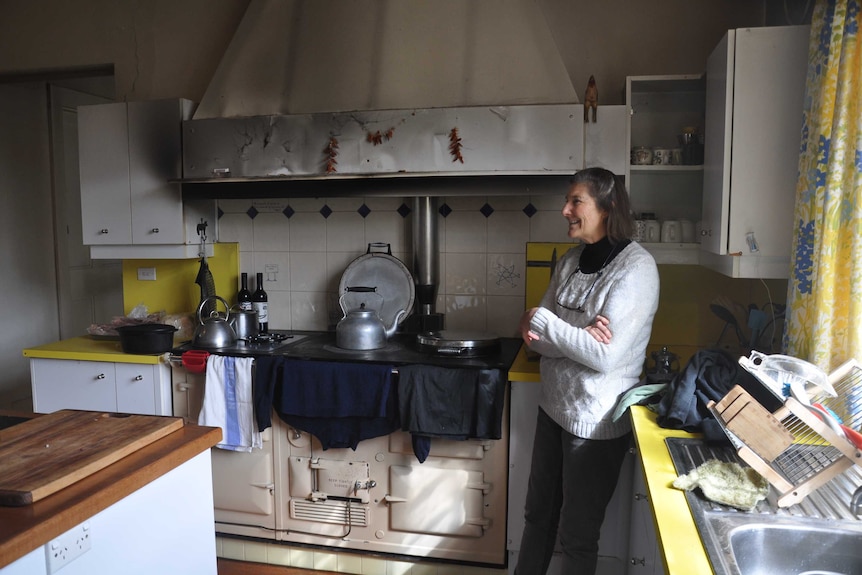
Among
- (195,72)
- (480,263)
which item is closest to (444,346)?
(480,263)

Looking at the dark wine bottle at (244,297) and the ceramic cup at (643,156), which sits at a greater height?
the ceramic cup at (643,156)

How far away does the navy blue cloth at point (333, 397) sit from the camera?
2.50 m

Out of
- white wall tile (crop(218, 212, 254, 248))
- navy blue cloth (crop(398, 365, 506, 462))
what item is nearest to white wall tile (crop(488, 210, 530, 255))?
navy blue cloth (crop(398, 365, 506, 462))

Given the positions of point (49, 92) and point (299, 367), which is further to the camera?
point (49, 92)

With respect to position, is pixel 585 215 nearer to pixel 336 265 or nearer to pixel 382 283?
pixel 382 283

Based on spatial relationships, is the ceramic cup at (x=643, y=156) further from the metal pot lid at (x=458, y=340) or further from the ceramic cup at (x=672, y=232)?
the metal pot lid at (x=458, y=340)

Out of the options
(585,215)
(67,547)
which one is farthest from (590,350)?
(67,547)

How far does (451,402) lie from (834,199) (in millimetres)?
1364

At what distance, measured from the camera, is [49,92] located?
13.8ft

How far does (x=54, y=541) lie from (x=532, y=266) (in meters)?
2.10

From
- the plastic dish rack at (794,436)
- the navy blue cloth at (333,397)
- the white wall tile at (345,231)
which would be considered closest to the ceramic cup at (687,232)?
the plastic dish rack at (794,436)

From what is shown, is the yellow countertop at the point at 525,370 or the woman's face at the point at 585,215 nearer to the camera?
the woman's face at the point at 585,215

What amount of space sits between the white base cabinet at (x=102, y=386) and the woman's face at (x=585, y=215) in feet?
5.87

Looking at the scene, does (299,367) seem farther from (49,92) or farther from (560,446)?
(49,92)
